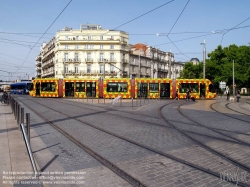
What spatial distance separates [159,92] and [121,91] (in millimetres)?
4965

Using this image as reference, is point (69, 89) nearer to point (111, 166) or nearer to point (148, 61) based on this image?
point (111, 166)

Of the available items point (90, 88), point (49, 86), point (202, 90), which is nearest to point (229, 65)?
point (202, 90)

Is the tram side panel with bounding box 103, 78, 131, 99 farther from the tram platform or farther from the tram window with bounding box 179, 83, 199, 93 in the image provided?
the tram platform

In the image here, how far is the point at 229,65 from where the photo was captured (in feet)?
164

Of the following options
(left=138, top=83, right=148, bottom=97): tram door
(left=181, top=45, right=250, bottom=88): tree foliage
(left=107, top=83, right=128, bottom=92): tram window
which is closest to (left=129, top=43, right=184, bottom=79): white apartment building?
(left=181, top=45, right=250, bottom=88): tree foliage

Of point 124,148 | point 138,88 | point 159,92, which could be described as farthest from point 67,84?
point 124,148

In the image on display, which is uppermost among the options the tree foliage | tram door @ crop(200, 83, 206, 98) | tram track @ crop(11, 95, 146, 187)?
the tree foliage

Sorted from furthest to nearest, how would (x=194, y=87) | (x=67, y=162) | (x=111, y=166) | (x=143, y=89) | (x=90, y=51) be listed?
(x=90, y=51)
(x=143, y=89)
(x=194, y=87)
(x=67, y=162)
(x=111, y=166)

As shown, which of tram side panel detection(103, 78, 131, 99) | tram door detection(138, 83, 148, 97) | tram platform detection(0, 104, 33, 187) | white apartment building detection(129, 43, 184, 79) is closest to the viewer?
tram platform detection(0, 104, 33, 187)

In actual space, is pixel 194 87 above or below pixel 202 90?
above

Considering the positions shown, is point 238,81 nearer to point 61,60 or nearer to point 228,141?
point 61,60

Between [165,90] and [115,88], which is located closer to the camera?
[165,90]

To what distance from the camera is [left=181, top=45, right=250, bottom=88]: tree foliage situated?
49656mm

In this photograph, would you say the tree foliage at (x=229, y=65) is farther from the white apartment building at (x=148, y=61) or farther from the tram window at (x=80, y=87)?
the tram window at (x=80, y=87)
